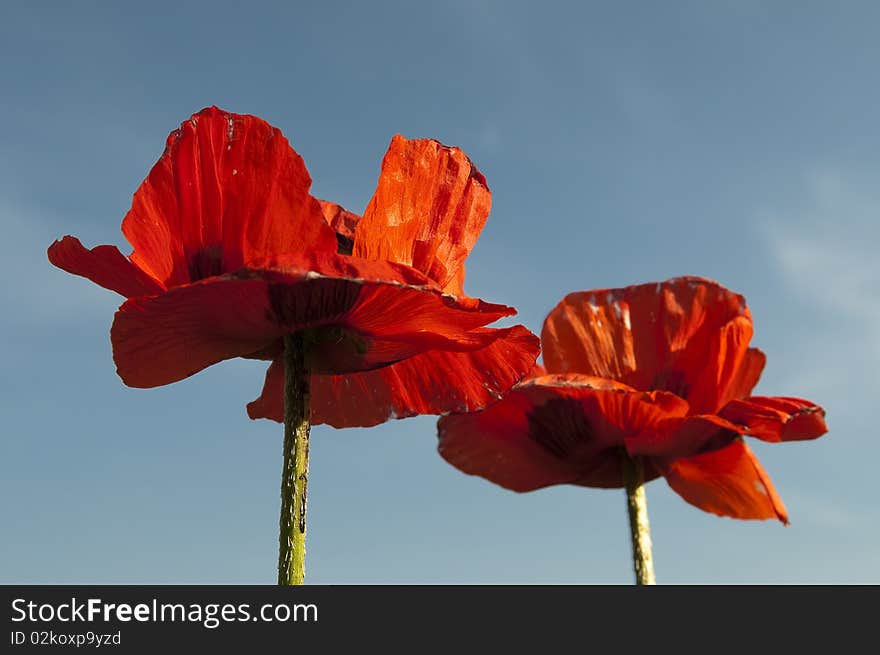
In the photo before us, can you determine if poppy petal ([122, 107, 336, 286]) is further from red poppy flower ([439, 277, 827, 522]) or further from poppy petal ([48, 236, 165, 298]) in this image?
red poppy flower ([439, 277, 827, 522])

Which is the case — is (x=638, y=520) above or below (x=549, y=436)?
below

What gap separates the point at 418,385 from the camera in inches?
87.3

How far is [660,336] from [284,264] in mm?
1189

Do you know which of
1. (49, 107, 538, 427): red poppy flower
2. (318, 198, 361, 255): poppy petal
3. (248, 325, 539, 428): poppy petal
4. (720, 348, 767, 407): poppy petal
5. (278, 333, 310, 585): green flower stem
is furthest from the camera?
(720, 348, 767, 407): poppy petal

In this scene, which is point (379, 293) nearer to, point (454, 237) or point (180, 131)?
point (454, 237)

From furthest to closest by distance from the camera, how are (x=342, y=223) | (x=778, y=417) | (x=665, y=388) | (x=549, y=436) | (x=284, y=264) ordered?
(x=549, y=436) < (x=665, y=388) < (x=778, y=417) < (x=342, y=223) < (x=284, y=264)

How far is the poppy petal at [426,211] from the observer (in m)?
1.83

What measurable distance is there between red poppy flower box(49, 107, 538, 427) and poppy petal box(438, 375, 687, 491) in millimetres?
441

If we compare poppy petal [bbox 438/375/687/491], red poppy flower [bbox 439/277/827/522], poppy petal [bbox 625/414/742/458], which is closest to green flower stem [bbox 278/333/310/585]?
red poppy flower [bbox 439/277/827/522]

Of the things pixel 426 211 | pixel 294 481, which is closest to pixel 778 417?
pixel 426 211

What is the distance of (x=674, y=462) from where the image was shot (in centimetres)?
264

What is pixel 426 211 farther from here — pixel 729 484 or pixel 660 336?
pixel 729 484

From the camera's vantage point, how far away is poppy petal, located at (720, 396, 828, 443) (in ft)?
7.79
